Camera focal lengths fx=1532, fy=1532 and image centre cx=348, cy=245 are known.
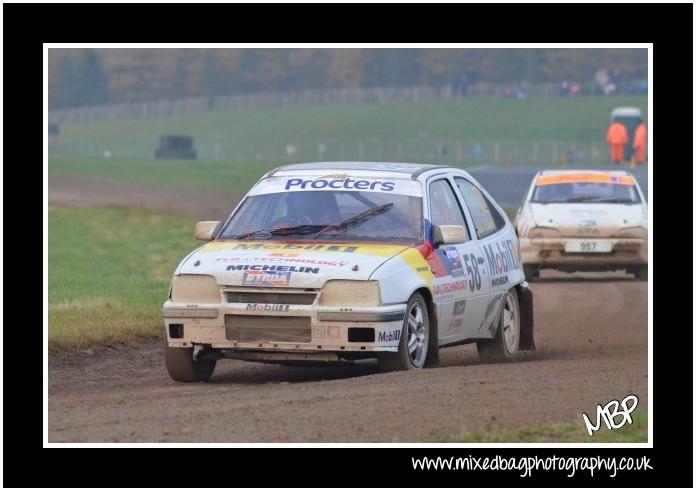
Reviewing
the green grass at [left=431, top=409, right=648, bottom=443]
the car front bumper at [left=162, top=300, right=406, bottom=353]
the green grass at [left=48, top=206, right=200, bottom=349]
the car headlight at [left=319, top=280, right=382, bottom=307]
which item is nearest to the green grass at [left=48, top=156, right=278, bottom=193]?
the green grass at [left=48, top=206, right=200, bottom=349]

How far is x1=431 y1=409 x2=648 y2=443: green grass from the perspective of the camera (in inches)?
313

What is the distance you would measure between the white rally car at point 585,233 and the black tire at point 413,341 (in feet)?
33.3

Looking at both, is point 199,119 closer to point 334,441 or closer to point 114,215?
point 114,215

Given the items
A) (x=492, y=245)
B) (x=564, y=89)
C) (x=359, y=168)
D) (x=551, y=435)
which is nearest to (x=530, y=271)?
(x=492, y=245)

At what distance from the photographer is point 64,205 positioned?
34375 millimetres

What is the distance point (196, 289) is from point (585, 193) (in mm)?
12258

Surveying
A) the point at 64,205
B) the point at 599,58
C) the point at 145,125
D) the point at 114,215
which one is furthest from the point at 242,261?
the point at 599,58

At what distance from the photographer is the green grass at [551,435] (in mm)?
7945

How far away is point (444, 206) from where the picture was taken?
39.9ft

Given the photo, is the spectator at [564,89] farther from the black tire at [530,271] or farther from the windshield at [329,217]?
the windshield at [329,217]

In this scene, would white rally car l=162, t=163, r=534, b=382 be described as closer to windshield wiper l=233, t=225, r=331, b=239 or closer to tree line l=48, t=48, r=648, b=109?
windshield wiper l=233, t=225, r=331, b=239

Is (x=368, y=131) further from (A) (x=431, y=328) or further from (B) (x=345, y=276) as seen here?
(B) (x=345, y=276)

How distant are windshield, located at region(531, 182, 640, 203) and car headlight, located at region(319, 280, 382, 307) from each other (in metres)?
11.7

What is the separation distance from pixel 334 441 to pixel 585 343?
6386 mm
